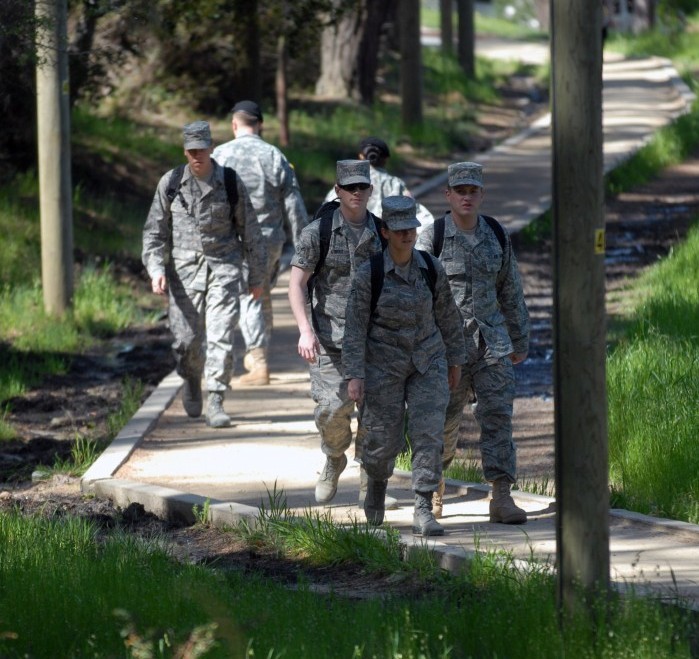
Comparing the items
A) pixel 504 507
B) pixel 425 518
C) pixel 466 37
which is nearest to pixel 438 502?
pixel 504 507

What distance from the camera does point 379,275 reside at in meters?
6.90

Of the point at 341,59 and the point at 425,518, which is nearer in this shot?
the point at 425,518

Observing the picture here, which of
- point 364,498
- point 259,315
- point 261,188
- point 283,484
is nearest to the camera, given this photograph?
point 364,498

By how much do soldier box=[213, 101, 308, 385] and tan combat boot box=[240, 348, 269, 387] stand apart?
75 millimetres

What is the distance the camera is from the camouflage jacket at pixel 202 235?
31.7 feet

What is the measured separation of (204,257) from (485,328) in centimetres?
292

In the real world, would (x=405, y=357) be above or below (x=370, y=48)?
below

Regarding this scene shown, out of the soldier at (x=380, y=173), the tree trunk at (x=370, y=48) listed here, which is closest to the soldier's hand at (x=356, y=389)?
the soldier at (x=380, y=173)

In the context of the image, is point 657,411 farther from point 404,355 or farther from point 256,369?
point 256,369

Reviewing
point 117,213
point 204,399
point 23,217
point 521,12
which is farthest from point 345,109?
point 521,12

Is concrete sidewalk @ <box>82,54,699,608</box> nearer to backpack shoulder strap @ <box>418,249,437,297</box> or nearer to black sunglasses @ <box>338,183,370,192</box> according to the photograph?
backpack shoulder strap @ <box>418,249,437,297</box>

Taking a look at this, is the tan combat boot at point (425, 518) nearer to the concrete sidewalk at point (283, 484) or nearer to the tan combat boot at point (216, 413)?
the concrete sidewalk at point (283, 484)

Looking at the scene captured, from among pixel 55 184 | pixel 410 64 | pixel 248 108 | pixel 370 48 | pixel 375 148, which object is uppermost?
pixel 370 48

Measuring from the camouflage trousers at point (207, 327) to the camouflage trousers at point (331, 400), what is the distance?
2076 mm
